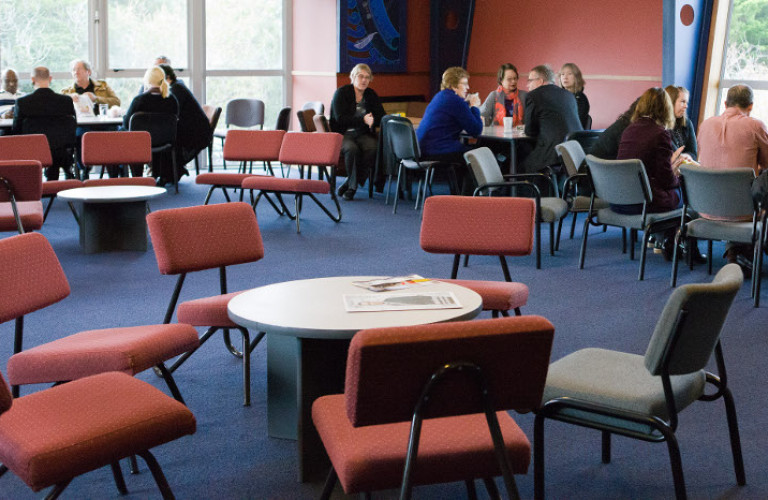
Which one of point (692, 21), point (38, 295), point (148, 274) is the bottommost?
point (148, 274)

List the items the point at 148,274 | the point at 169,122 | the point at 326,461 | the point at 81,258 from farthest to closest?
the point at 169,122 → the point at 81,258 → the point at 148,274 → the point at 326,461

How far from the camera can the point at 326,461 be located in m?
3.07

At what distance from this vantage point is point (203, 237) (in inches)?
156

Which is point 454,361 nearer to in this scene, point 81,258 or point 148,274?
point 148,274

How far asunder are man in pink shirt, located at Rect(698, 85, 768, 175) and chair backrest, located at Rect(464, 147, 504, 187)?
5.10 feet

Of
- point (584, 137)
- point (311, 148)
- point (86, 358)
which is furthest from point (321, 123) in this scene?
point (86, 358)

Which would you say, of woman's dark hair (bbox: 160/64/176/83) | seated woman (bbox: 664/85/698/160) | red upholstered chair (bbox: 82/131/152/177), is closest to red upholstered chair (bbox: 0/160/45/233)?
red upholstered chair (bbox: 82/131/152/177)

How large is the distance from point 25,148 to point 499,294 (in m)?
4.66

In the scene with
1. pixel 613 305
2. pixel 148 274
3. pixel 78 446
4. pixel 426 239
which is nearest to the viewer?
pixel 78 446

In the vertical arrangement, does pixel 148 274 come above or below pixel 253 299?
below

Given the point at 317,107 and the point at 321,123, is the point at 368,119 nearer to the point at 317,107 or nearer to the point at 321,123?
the point at 321,123

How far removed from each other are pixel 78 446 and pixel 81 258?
4.53 m

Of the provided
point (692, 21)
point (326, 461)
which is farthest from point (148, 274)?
point (692, 21)

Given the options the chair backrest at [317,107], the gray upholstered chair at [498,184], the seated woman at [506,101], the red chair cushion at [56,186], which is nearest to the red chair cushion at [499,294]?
the gray upholstered chair at [498,184]
